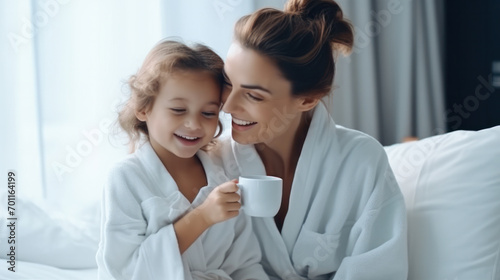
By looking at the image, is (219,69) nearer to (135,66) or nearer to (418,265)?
(418,265)

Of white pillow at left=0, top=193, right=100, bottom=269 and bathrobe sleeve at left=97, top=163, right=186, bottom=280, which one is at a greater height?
bathrobe sleeve at left=97, top=163, right=186, bottom=280

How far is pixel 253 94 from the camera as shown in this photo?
141cm

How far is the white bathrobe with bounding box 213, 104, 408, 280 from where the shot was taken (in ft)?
4.76

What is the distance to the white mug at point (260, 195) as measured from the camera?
4.00 feet

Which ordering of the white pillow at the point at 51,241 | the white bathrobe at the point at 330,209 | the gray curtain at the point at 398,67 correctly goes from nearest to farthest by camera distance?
1. the white bathrobe at the point at 330,209
2. the white pillow at the point at 51,241
3. the gray curtain at the point at 398,67

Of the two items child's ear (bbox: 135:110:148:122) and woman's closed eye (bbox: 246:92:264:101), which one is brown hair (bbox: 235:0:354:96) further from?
child's ear (bbox: 135:110:148:122)

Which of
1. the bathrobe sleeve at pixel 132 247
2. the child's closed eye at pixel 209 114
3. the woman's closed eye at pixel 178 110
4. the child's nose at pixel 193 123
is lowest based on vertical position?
the bathrobe sleeve at pixel 132 247

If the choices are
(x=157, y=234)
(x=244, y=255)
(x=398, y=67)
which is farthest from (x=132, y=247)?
(x=398, y=67)

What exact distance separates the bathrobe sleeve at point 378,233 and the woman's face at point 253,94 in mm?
291

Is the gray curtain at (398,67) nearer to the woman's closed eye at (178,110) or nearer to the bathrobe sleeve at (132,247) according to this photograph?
the woman's closed eye at (178,110)

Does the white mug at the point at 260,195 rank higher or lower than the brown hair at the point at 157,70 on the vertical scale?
lower

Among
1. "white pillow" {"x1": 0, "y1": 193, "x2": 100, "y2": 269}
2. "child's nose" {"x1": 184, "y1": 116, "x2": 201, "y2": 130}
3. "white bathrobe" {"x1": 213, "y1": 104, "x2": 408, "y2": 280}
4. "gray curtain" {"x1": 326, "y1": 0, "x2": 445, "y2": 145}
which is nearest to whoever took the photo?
"child's nose" {"x1": 184, "y1": 116, "x2": 201, "y2": 130}

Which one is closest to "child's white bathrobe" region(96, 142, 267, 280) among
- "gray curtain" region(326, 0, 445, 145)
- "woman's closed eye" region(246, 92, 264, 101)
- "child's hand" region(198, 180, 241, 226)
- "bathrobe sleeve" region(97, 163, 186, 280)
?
"bathrobe sleeve" region(97, 163, 186, 280)

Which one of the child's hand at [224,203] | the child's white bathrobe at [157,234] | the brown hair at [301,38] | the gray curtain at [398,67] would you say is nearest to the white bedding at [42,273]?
the child's white bathrobe at [157,234]
